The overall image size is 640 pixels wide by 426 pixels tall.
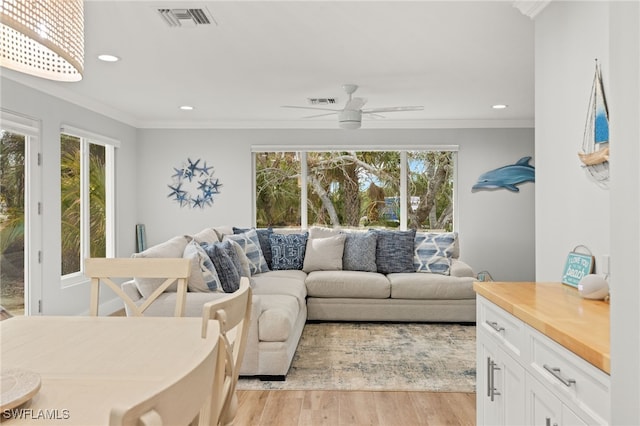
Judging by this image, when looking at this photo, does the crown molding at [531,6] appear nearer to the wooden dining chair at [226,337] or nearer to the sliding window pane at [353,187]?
the wooden dining chair at [226,337]

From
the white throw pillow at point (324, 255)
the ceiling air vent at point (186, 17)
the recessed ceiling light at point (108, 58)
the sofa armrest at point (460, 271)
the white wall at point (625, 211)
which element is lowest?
the sofa armrest at point (460, 271)

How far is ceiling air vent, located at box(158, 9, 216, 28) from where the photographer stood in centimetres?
282

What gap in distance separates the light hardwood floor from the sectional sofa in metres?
0.36

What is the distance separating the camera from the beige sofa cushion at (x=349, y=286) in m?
5.07

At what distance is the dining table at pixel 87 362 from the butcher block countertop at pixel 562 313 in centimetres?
94

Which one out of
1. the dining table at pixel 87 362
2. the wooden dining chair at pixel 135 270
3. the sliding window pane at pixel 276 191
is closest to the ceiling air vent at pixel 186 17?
the wooden dining chair at pixel 135 270

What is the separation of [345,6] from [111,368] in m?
2.35

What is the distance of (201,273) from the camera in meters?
3.49

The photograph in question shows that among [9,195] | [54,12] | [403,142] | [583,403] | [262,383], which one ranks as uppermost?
[403,142]

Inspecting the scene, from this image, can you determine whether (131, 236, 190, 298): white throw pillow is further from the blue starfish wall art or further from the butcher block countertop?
the blue starfish wall art

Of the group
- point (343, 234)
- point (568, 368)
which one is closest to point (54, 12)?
point (568, 368)

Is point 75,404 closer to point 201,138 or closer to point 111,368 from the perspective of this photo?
point 111,368

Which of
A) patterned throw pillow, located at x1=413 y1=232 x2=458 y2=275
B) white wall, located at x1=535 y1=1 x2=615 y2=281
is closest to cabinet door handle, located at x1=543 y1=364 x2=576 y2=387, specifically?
white wall, located at x1=535 y1=1 x2=615 y2=281

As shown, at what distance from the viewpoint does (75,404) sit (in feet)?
3.60
